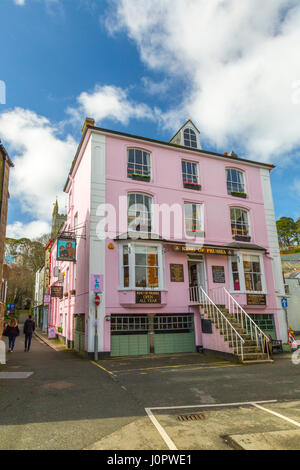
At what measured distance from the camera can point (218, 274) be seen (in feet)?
56.2

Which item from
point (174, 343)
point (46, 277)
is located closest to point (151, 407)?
point (174, 343)

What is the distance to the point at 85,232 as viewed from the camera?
1633 centimetres

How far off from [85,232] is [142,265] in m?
3.62

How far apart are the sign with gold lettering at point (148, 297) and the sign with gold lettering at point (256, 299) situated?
17.6 feet

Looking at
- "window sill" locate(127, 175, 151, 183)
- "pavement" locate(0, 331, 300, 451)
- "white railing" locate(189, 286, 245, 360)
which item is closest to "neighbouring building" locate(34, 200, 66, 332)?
"window sill" locate(127, 175, 151, 183)

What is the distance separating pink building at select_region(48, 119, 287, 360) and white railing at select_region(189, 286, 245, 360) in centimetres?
5

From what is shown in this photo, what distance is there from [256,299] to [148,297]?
6452 mm

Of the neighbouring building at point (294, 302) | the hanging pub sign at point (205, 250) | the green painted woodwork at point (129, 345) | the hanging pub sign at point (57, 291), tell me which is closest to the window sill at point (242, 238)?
the hanging pub sign at point (205, 250)

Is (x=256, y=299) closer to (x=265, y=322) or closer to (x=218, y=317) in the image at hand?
(x=265, y=322)

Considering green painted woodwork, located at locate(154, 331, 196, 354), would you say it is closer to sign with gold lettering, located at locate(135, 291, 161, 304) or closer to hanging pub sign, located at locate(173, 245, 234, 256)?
sign with gold lettering, located at locate(135, 291, 161, 304)

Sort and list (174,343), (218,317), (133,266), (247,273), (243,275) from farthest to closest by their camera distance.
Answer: (247,273)
(243,275)
(174,343)
(133,266)
(218,317)

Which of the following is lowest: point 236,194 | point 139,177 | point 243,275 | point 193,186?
point 243,275
